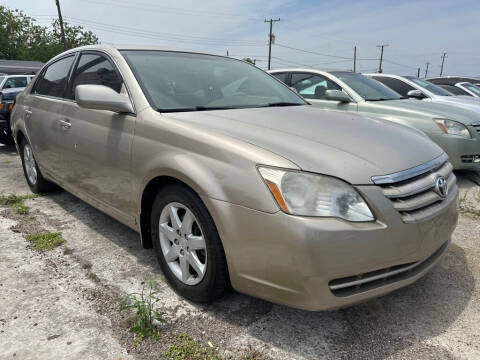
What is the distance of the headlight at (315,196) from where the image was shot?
65.8 inches

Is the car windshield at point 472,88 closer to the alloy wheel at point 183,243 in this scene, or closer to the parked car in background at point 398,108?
the parked car in background at point 398,108

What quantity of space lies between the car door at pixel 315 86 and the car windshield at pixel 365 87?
0.20m

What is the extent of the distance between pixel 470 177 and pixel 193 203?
4603 mm

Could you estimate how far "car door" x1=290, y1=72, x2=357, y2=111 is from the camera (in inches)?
217

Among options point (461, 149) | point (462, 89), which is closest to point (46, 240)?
point (461, 149)

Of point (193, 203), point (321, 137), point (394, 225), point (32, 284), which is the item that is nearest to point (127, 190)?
point (193, 203)

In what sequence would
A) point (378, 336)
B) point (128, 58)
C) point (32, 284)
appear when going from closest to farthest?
point (378, 336) < point (32, 284) < point (128, 58)

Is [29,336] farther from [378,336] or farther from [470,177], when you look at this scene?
[470,177]

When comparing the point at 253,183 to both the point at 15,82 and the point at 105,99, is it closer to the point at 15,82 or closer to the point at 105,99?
the point at 105,99

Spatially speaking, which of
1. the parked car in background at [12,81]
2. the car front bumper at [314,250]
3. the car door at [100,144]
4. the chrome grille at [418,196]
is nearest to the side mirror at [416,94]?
the chrome grille at [418,196]

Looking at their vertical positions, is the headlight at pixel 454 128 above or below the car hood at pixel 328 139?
below

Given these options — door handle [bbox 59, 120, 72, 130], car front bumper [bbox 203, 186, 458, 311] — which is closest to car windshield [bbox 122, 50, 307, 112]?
door handle [bbox 59, 120, 72, 130]

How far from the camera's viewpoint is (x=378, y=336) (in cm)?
193

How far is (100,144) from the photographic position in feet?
8.84
